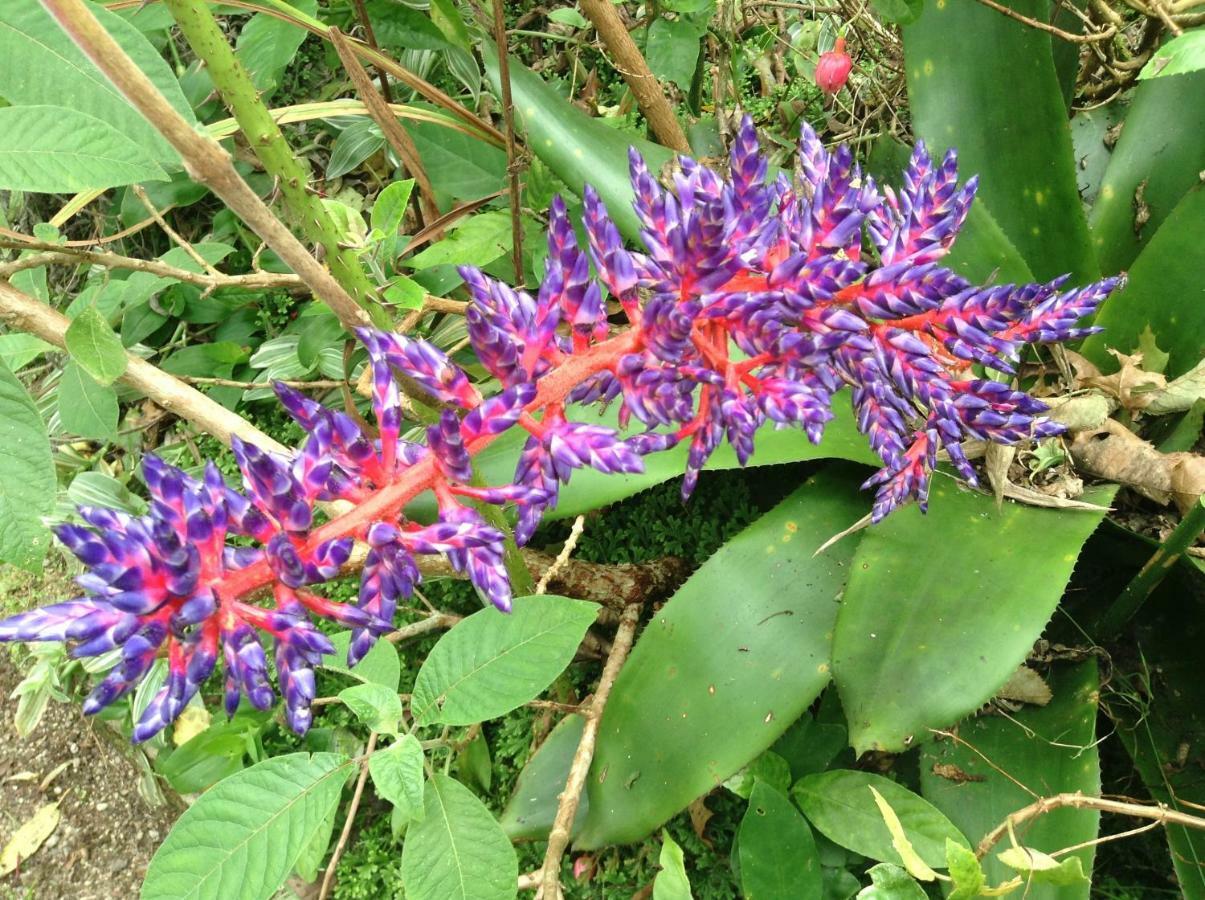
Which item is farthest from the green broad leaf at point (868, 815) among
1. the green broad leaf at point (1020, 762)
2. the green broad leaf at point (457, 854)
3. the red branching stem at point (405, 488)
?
the red branching stem at point (405, 488)

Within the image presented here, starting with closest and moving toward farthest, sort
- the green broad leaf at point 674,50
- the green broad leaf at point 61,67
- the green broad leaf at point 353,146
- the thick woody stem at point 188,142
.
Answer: the thick woody stem at point 188,142
the green broad leaf at point 61,67
the green broad leaf at point 674,50
the green broad leaf at point 353,146

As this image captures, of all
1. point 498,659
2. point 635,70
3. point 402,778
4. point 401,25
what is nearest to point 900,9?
point 635,70

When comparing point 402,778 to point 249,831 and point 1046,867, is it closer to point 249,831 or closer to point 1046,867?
point 249,831

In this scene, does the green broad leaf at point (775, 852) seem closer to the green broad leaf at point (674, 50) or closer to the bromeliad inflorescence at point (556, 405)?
the bromeliad inflorescence at point (556, 405)

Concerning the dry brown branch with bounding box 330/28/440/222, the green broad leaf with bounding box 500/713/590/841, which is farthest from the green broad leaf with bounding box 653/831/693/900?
the dry brown branch with bounding box 330/28/440/222

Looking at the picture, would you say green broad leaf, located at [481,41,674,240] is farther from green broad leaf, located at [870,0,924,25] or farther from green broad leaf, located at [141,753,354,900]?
green broad leaf, located at [141,753,354,900]

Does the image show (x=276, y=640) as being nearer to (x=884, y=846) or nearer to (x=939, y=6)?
(x=884, y=846)
